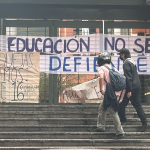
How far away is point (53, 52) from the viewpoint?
10.9 meters

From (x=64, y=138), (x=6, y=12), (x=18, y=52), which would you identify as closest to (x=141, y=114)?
(x=64, y=138)

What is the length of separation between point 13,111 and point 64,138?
1782mm

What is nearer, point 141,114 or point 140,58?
point 141,114

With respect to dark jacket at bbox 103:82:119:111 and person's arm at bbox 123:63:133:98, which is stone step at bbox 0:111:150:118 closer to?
person's arm at bbox 123:63:133:98

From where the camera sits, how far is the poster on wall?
10695mm

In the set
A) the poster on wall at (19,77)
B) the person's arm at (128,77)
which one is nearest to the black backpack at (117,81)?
the person's arm at (128,77)

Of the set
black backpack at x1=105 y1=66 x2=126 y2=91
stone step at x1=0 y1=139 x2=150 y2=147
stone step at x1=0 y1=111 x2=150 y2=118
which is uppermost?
black backpack at x1=105 y1=66 x2=126 y2=91

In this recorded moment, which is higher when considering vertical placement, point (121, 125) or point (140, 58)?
point (140, 58)

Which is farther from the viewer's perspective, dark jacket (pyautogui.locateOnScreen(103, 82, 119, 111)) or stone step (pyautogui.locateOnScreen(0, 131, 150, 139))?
stone step (pyautogui.locateOnScreen(0, 131, 150, 139))

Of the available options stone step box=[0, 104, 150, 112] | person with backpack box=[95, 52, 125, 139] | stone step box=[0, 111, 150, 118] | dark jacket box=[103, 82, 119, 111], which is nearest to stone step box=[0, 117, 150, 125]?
stone step box=[0, 111, 150, 118]

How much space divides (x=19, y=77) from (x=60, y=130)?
7.47ft

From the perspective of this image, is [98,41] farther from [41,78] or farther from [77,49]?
[41,78]

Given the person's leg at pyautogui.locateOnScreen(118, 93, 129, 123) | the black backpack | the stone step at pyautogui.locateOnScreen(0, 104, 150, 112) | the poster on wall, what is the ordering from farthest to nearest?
the poster on wall, the stone step at pyautogui.locateOnScreen(0, 104, 150, 112), the person's leg at pyautogui.locateOnScreen(118, 93, 129, 123), the black backpack

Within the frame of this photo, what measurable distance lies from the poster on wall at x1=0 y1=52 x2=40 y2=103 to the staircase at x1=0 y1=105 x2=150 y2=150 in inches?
17.5
